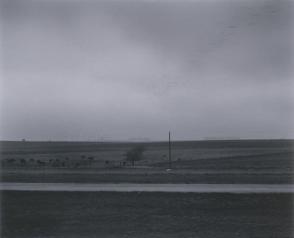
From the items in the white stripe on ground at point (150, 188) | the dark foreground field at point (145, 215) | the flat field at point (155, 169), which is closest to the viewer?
the dark foreground field at point (145, 215)

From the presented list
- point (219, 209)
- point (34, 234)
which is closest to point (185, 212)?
point (219, 209)

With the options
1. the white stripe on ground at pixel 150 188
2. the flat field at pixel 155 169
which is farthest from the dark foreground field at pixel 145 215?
the flat field at pixel 155 169

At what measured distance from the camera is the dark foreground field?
9.91 m

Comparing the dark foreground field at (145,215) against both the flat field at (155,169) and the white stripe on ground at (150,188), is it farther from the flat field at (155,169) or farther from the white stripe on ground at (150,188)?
the flat field at (155,169)

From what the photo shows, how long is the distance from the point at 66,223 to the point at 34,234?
1.30 m

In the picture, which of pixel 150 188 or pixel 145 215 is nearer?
pixel 145 215

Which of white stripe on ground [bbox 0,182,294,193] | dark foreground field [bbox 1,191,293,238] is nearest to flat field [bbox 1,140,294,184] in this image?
white stripe on ground [bbox 0,182,294,193]

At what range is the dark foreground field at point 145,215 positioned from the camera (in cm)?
991

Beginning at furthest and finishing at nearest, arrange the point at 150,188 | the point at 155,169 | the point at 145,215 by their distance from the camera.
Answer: the point at 155,169
the point at 150,188
the point at 145,215

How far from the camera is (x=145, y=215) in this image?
39.2 feet

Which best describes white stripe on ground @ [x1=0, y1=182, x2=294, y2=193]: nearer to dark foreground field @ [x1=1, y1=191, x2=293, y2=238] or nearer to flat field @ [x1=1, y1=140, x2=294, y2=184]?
dark foreground field @ [x1=1, y1=191, x2=293, y2=238]

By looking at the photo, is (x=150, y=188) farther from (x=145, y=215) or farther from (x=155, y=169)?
(x=155, y=169)

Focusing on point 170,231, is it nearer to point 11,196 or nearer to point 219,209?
point 219,209

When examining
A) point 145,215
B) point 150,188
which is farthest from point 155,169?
point 145,215
